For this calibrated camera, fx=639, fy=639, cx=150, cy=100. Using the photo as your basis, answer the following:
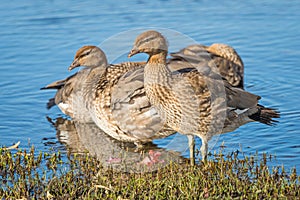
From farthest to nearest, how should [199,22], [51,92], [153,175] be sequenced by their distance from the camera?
[199,22] → [51,92] → [153,175]

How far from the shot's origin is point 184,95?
7102 millimetres

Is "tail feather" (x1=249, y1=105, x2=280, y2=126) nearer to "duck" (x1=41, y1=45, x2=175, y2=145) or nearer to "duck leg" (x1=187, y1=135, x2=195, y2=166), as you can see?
"duck leg" (x1=187, y1=135, x2=195, y2=166)

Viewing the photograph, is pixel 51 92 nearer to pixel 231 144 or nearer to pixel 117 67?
pixel 117 67

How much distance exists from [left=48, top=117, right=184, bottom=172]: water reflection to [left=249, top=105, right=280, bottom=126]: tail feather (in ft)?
3.64

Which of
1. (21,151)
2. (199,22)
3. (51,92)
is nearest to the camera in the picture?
(21,151)

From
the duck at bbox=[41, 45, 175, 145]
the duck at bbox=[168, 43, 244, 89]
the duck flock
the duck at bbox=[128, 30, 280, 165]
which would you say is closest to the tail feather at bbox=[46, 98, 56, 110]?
the duck flock

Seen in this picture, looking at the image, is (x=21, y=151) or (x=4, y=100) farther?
(x=4, y=100)

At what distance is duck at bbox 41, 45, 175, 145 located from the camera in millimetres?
7719

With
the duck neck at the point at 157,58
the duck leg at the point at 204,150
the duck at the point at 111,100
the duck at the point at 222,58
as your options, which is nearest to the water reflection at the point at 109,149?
the duck at the point at 111,100

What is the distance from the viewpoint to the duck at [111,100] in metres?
7.72

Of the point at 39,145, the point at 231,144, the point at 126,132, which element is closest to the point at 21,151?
the point at 39,145

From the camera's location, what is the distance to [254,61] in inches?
421

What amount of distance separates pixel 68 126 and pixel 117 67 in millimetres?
1164

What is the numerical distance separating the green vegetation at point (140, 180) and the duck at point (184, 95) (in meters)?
0.39
